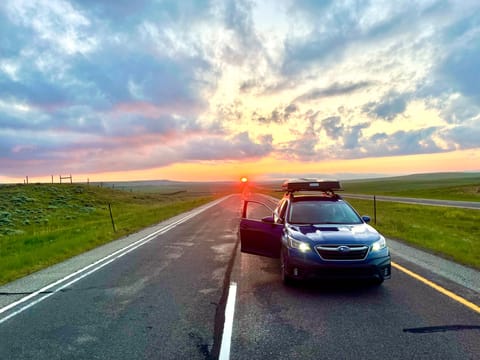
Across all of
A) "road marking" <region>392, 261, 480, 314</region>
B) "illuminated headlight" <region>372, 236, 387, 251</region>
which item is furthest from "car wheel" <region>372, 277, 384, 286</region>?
"road marking" <region>392, 261, 480, 314</region>

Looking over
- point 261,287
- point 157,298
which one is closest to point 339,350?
point 261,287

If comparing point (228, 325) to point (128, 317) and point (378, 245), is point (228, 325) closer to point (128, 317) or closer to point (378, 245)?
point (128, 317)

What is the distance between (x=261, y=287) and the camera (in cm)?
668

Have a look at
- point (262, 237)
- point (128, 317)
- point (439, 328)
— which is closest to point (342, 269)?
point (439, 328)

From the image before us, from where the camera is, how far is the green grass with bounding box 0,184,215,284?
11.0 m

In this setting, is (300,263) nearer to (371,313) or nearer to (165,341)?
(371,313)

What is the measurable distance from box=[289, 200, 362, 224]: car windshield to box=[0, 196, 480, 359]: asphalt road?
4.39 ft

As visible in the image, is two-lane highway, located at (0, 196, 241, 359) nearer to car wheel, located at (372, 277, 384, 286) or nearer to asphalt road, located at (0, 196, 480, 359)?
asphalt road, located at (0, 196, 480, 359)

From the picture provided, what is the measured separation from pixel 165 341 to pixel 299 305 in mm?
2256

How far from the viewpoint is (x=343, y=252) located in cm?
604

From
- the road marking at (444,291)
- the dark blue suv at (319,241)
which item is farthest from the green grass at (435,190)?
the dark blue suv at (319,241)

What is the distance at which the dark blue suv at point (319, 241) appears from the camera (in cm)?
603

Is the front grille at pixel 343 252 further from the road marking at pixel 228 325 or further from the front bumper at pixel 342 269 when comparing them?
the road marking at pixel 228 325

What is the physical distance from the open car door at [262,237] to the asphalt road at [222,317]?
50 cm
